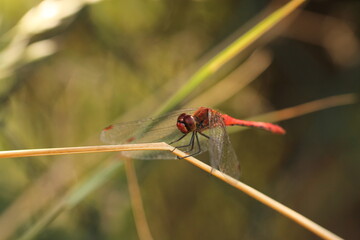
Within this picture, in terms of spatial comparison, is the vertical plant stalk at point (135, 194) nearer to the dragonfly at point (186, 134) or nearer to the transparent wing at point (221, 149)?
the dragonfly at point (186, 134)

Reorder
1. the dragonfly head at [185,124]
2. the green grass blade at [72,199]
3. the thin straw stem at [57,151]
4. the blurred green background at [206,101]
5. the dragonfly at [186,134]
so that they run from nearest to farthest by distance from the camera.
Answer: the thin straw stem at [57,151]
the green grass blade at [72,199]
the dragonfly at [186,134]
the dragonfly head at [185,124]
the blurred green background at [206,101]

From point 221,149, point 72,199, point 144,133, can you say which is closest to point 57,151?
point 72,199

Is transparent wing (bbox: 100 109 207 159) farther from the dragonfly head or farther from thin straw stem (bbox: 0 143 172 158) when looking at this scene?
thin straw stem (bbox: 0 143 172 158)

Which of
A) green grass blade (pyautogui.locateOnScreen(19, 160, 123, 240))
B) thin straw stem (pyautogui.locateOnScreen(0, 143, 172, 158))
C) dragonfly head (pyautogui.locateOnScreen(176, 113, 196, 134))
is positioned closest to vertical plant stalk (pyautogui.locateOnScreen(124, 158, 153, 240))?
green grass blade (pyautogui.locateOnScreen(19, 160, 123, 240))

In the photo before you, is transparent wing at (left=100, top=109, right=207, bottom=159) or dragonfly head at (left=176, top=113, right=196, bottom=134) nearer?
transparent wing at (left=100, top=109, right=207, bottom=159)

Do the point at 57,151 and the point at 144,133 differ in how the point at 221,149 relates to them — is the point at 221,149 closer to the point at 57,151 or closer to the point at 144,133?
the point at 144,133

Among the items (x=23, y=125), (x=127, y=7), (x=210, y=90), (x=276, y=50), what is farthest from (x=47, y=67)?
(x=276, y=50)

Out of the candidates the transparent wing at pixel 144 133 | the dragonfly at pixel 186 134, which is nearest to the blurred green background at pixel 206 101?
the dragonfly at pixel 186 134
